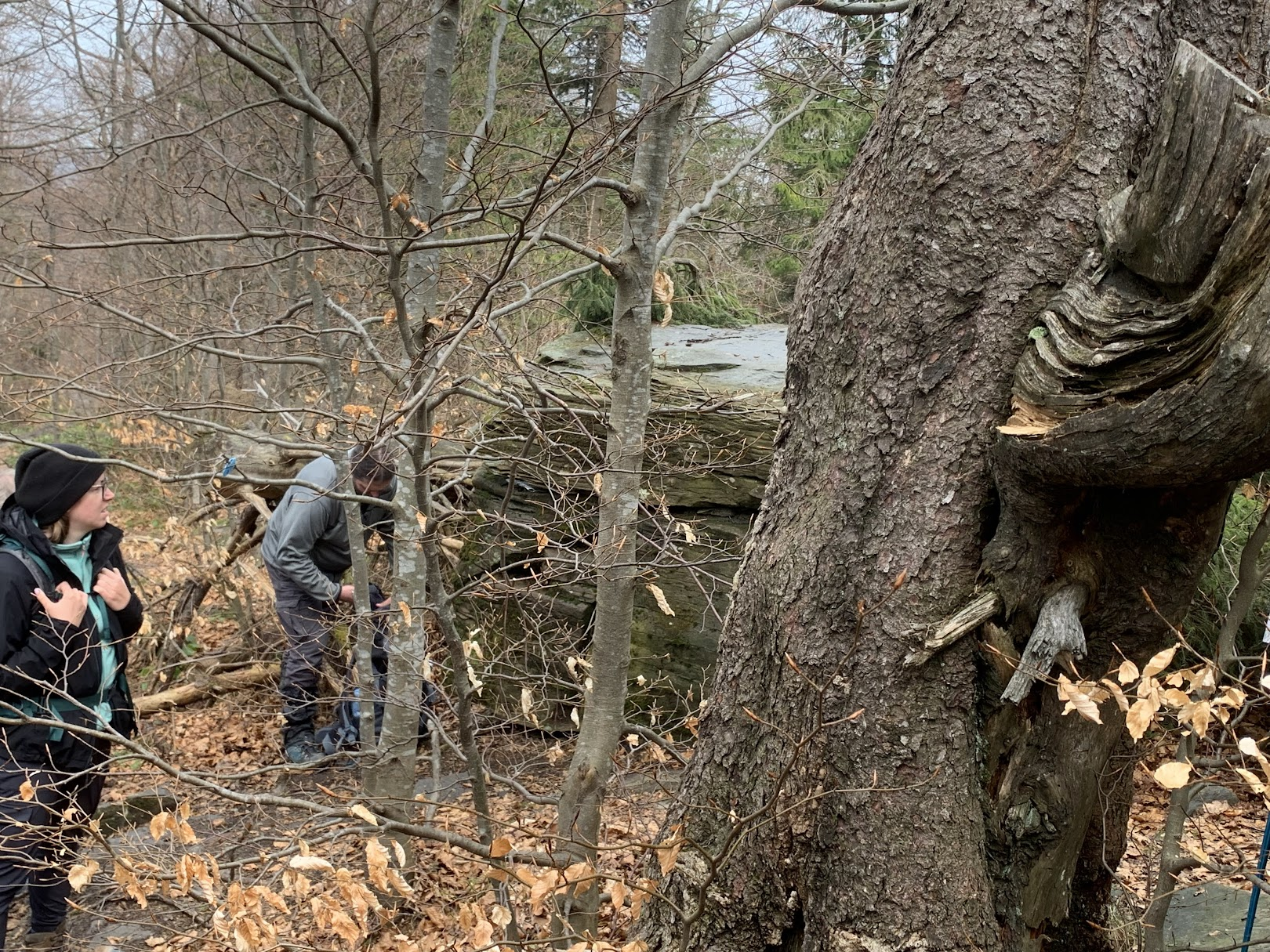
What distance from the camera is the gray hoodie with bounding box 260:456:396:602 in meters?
5.88

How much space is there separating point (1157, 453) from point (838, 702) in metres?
0.93

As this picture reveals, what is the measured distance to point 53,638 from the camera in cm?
392

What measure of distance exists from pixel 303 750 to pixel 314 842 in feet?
12.6

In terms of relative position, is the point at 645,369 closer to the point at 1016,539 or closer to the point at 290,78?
the point at 1016,539

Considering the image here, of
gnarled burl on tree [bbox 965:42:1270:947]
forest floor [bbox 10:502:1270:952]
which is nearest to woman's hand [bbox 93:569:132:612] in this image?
forest floor [bbox 10:502:1270:952]

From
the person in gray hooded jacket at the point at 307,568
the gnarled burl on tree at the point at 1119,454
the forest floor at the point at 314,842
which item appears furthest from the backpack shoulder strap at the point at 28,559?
the gnarled burl on tree at the point at 1119,454

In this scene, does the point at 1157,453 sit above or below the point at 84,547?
above

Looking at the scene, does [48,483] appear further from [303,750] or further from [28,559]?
[303,750]

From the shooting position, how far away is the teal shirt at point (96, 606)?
4066 mm

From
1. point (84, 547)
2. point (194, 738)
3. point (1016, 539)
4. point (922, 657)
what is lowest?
point (194, 738)

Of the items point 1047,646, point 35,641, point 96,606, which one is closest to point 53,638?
point 35,641

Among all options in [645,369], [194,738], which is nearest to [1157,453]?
[645,369]

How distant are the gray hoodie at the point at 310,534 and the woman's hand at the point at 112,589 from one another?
156 cm

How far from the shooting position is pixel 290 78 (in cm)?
620
